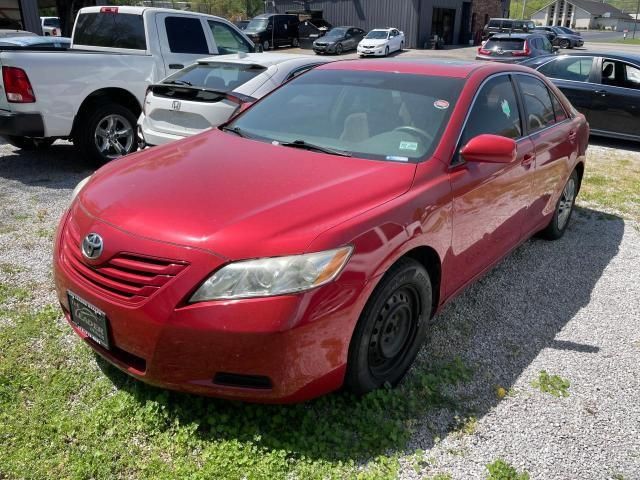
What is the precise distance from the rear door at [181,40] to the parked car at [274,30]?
23.7 m

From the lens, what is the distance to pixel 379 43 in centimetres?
3161

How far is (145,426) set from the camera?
2.55m

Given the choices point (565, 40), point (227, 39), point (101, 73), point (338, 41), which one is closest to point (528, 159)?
point (101, 73)

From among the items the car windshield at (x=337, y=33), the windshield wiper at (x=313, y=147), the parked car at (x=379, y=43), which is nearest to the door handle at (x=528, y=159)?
the windshield wiper at (x=313, y=147)

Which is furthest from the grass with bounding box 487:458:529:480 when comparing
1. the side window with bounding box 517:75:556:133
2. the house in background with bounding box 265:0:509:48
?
the house in background with bounding box 265:0:509:48

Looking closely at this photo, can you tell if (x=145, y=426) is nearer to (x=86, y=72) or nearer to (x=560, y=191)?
(x=560, y=191)

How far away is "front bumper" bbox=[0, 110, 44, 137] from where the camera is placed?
597 cm

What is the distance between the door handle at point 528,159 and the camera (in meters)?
3.89

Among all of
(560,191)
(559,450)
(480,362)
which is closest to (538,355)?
(480,362)

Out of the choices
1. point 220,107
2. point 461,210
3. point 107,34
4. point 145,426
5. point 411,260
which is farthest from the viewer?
point 107,34

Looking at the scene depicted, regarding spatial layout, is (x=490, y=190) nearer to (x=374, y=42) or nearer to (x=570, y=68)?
(x=570, y=68)

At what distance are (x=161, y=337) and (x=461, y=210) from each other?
177 centimetres

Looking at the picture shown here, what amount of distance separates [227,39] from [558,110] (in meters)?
5.49

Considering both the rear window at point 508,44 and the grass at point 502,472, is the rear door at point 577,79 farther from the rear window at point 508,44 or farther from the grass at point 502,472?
the rear window at point 508,44
